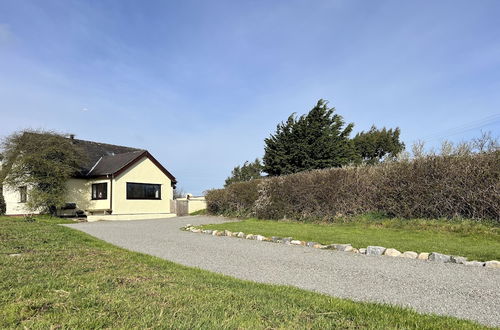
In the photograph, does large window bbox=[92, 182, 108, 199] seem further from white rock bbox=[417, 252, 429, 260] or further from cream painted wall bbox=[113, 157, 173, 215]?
white rock bbox=[417, 252, 429, 260]

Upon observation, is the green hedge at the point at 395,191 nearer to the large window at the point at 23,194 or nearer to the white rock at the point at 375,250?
the white rock at the point at 375,250

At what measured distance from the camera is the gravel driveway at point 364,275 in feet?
13.1

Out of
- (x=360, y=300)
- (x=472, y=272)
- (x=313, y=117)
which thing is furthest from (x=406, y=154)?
(x=313, y=117)

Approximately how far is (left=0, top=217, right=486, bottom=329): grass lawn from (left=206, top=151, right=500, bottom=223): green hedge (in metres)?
7.69

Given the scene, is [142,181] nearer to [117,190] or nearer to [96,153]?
[117,190]

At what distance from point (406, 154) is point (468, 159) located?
88.0 inches

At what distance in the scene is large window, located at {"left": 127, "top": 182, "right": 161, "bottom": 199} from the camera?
886 inches

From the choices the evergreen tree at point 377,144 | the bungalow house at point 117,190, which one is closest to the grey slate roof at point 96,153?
the bungalow house at point 117,190

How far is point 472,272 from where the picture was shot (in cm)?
548

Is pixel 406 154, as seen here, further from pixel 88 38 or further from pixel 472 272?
pixel 88 38

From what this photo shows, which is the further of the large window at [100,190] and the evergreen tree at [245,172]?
the evergreen tree at [245,172]

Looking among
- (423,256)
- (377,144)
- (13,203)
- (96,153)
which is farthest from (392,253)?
(377,144)

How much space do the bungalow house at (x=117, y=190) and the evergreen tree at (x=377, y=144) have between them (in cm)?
2150

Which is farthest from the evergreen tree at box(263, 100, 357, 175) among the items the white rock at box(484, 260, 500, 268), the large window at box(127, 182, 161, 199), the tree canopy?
the white rock at box(484, 260, 500, 268)
